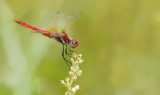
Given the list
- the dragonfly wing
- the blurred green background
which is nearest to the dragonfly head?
the dragonfly wing

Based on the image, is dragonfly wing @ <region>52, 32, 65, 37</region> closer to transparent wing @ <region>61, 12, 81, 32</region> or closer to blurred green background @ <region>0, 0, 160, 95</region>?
transparent wing @ <region>61, 12, 81, 32</region>

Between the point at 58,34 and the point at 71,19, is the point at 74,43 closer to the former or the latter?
the point at 58,34

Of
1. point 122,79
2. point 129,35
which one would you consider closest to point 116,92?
point 122,79

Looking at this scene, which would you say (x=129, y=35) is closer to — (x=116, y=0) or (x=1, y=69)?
(x=116, y=0)

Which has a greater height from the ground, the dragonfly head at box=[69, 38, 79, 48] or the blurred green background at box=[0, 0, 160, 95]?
the blurred green background at box=[0, 0, 160, 95]

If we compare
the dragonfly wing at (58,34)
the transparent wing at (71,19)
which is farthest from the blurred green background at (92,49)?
the dragonfly wing at (58,34)

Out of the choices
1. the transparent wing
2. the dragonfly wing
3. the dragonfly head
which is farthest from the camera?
the transparent wing

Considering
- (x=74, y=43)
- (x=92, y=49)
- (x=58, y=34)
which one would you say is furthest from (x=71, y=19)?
(x=92, y=49)

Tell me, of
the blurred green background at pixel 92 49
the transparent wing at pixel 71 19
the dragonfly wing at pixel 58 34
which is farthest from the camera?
the blurred green background at pixel 92 49

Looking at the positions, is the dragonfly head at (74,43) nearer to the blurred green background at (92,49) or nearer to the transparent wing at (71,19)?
the transparent wing at (71,19)
